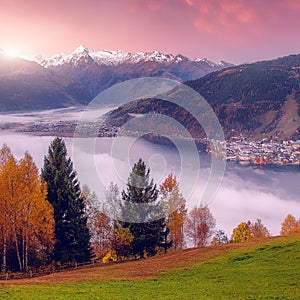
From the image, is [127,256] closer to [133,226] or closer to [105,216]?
[133,226]

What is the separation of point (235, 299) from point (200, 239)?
38.8 m

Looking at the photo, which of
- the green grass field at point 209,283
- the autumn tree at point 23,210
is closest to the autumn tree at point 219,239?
the autumn tree at point 23,210

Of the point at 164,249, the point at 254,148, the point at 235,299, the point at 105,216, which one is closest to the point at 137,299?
the point at 235,299

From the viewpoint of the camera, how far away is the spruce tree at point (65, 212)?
4072 cm

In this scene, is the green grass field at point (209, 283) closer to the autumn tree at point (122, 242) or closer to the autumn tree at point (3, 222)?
the autumn tree at point (3, 222)

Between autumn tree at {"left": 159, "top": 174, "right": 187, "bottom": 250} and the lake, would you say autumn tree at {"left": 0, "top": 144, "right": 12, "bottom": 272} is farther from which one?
the lake

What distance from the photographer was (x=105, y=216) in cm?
4922

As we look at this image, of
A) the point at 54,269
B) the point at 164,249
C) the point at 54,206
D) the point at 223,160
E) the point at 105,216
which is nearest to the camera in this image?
the point at 54,269

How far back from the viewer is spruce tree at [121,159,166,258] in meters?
42.1

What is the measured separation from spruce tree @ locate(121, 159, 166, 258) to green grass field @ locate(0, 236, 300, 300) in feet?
42.5

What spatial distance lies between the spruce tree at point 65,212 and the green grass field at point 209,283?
14.6 meters

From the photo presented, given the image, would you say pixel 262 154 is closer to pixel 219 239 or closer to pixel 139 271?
pixel 219 239

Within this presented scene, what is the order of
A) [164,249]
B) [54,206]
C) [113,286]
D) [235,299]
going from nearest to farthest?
[235,299]
[113,286]
[54,206]
[164,249]

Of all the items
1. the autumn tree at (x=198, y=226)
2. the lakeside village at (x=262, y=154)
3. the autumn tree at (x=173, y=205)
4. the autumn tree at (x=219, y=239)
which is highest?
the lakeside village at (x=262, y=154)
